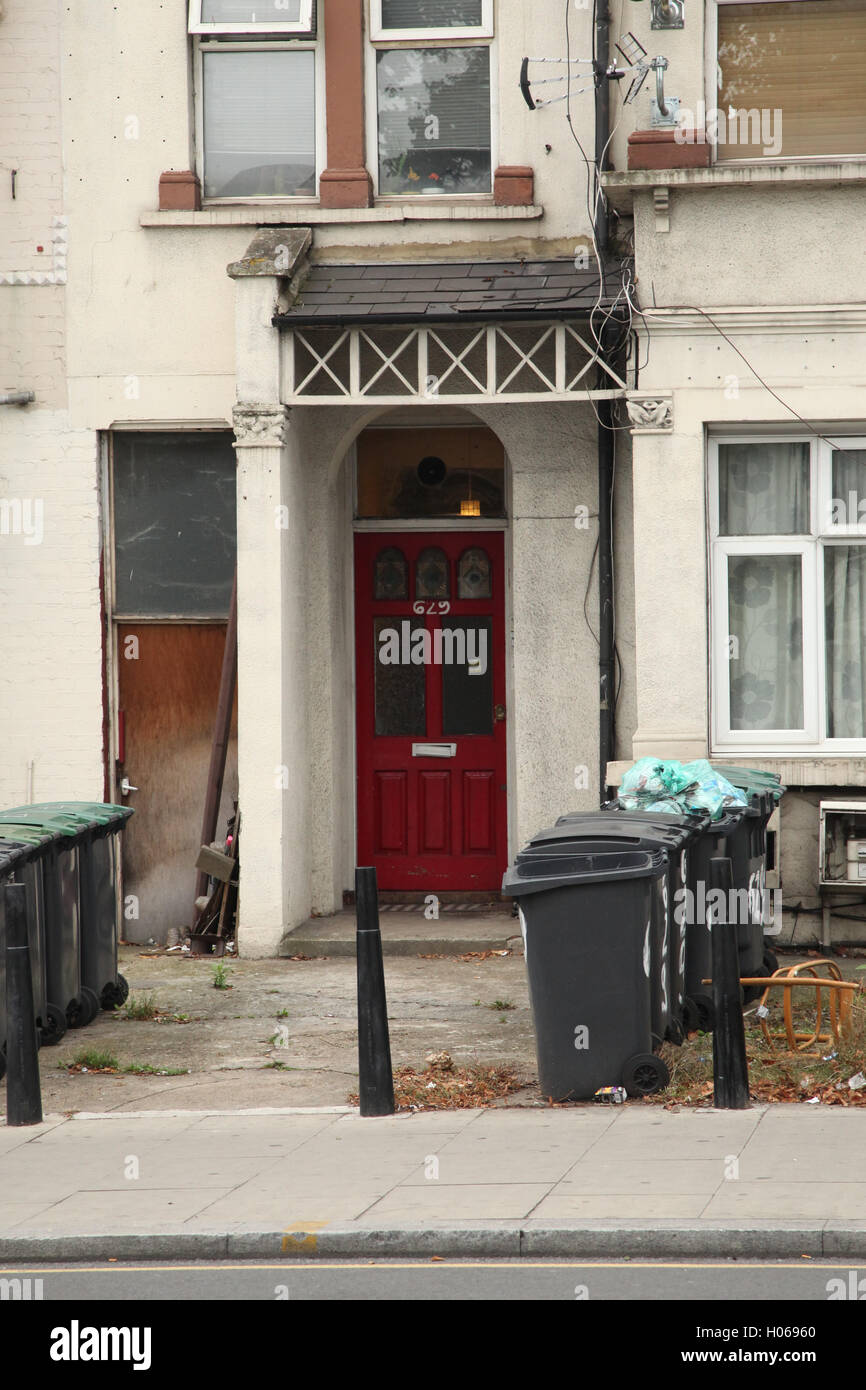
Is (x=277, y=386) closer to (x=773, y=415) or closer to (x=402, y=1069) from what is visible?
(x=773, y=415)

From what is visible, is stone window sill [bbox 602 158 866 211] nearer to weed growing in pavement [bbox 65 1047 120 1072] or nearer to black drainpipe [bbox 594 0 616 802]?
black drainpipe [bbox 594 0 616 802]

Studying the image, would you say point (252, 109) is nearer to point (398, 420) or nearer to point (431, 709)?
point (398, 420)

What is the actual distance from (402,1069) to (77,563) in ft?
18.6

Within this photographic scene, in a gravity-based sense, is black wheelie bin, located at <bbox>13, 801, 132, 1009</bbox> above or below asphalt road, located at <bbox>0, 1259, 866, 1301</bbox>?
above

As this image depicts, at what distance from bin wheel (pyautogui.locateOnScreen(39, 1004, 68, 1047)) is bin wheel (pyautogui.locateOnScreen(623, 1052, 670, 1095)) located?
332 cm

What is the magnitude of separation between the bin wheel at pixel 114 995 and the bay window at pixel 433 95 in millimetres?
6164

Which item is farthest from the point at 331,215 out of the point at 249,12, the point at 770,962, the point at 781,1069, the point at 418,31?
the point at 781,1069

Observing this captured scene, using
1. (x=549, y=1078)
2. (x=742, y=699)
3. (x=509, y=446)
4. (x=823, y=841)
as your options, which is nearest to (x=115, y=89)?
(x=509, y=446)

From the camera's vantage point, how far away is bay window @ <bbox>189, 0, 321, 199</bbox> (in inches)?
499

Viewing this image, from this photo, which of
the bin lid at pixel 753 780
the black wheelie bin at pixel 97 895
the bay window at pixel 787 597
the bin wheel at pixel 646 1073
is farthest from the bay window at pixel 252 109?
the bin wheel at pixel 646 1073

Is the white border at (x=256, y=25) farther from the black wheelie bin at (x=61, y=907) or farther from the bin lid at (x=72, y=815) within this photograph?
the black wheelie bin at (x=61, y=907)

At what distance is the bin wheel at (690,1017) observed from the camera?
9016mm

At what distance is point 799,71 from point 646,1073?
23.6 ft

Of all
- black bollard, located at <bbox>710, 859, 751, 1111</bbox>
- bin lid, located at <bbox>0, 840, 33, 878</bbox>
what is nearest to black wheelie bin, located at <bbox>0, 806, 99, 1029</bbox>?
bin lid, located at <bbox>0, 840, 33, 878</bbox>
